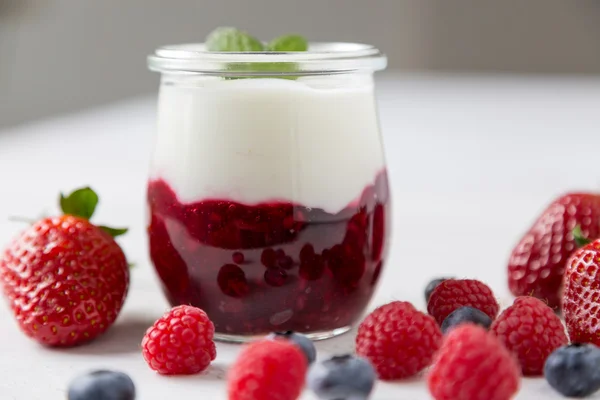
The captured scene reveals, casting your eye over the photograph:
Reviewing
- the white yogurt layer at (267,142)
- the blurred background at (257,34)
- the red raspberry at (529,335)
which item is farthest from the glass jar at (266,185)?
the blurred background at (257,34)

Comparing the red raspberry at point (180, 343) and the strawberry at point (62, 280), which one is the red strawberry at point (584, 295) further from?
the strawberry at point (62, 280)

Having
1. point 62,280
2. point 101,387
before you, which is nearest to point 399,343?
point 101,387

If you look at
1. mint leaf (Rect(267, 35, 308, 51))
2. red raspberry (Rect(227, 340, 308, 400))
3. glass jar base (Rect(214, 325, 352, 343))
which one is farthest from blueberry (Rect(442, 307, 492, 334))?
mint leaf (Rect(267, 35, 308, 51))

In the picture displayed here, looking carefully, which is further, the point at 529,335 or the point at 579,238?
the point at 579,238

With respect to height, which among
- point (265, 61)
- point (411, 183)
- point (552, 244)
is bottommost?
point (411, 183)

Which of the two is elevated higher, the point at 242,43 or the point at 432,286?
the point at 242,43

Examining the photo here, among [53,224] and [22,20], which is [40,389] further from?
[22,20]

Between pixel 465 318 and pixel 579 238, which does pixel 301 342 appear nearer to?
pixel 465 318

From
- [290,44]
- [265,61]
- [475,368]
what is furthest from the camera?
[290,44]
